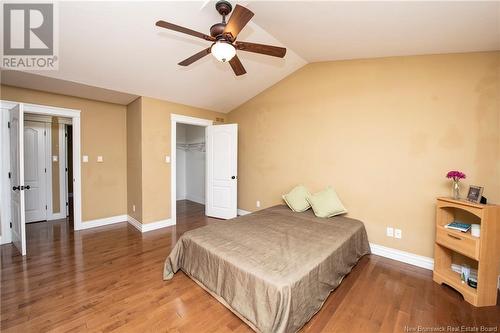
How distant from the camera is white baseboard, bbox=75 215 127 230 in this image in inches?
155

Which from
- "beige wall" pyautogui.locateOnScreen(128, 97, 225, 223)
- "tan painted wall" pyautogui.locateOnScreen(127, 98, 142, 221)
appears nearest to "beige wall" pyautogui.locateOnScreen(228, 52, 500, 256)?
"beige wall" pyautogui.locateOnScreen(128, 97, 225, 223)

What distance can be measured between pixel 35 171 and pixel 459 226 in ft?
22.3

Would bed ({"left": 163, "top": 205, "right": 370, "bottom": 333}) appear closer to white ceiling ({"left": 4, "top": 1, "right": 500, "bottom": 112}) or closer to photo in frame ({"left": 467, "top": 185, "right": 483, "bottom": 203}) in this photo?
photo in frame ({"left": 467, "top": 185, "right": 483, "bottom": 203})

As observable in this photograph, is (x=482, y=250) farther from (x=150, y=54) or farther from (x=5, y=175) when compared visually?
(x=5, y=175)

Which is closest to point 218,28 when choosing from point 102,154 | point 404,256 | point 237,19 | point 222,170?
point 237,19

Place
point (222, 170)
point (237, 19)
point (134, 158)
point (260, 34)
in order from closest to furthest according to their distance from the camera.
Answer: point (237, 19), point (260, 34), point (134, 158), point (222, 170)

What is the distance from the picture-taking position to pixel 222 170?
449 centimetres

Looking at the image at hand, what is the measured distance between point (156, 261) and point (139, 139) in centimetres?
218

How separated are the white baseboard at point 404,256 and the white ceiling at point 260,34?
245 centimetres

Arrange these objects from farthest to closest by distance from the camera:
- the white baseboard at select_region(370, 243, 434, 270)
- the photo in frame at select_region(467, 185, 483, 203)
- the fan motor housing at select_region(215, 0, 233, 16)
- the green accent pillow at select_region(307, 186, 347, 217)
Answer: the green accent pillow at select_region(307, 186, 347, 217)
the white baseboard at select_region(370, 243, 434, 270)
the photo in frame at select_region(467, 185, 483, 203)
the fan motor housing at select_region(215, 0, 233, 16)

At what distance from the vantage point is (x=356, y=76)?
10.2 feet

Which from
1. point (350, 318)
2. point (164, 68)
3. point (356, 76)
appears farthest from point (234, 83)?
point (350, 318)

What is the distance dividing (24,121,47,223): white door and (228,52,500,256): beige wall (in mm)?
4705

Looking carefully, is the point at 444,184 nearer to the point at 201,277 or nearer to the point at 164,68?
the point at 201,277
